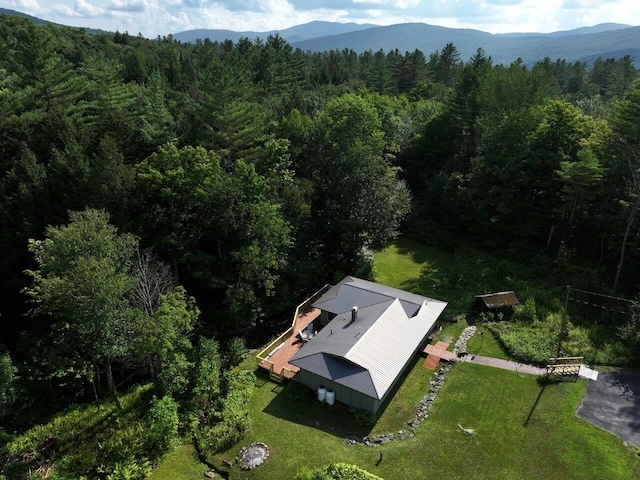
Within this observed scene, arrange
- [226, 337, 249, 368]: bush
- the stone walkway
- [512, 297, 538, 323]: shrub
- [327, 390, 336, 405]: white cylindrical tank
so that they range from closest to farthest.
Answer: [327, 390, 336, 405]: white cylindrical tank, the stone walkway, [226, 337, 249, 368]: bush, [512, 297, 538, 323]: shrub

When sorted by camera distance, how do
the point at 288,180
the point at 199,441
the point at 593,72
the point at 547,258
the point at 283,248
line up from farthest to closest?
the point at 593,72, the point at 547,258, the point at 288,180, the point at 283,248, the point at 199,441

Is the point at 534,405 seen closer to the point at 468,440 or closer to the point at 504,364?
the point at 504,364

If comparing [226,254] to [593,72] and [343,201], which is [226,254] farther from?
[593,72]

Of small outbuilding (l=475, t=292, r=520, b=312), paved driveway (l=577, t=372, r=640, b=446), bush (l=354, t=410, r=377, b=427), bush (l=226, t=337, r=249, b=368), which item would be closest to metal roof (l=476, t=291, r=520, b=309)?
small outbuilding (l=475, t=292, r=520, b=312)

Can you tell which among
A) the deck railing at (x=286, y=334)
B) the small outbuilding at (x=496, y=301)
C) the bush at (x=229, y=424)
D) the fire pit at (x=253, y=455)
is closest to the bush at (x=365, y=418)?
the fire pit at (x=253, y=455)

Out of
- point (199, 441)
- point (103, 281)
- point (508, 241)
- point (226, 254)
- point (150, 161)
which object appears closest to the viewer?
point (103, 281)

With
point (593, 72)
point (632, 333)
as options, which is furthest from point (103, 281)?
point (593, 72)

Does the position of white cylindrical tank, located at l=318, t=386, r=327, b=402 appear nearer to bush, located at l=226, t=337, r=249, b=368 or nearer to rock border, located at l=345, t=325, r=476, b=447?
rock border, located at l=345, t=325, r=476, b=447
